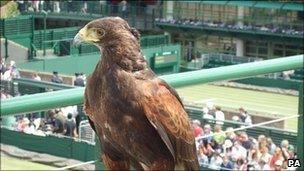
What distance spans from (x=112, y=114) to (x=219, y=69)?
106cm

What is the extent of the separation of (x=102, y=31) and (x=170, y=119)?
181 mm

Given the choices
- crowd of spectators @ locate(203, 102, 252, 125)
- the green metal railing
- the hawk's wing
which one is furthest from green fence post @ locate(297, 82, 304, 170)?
crowd of spectators @ locate(203, 102, 252, 125)

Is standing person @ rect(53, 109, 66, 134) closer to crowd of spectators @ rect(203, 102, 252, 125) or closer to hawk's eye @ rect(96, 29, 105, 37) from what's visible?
crowd of spectators @ rect(203, 102, 252, 125)

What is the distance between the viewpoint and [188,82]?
2.06 m

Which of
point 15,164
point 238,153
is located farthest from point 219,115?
point 15,164

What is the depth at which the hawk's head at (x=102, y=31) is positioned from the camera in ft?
3.92

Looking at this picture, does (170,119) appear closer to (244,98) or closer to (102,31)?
(102,31)

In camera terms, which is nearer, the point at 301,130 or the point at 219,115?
the point at 301,130

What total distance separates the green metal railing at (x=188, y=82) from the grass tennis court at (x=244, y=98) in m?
18.7

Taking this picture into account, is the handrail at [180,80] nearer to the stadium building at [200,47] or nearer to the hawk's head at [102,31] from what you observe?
the hawk's head at [102,31]

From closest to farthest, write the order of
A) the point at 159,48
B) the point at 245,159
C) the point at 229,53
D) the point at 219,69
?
the point at 219,69
the point at 245,159
the point at 159,48
the point at 229,53

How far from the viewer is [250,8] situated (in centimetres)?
3022

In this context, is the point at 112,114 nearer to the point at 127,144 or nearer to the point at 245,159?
the point at 127,144

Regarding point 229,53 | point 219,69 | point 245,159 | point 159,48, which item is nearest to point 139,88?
point 219,69
